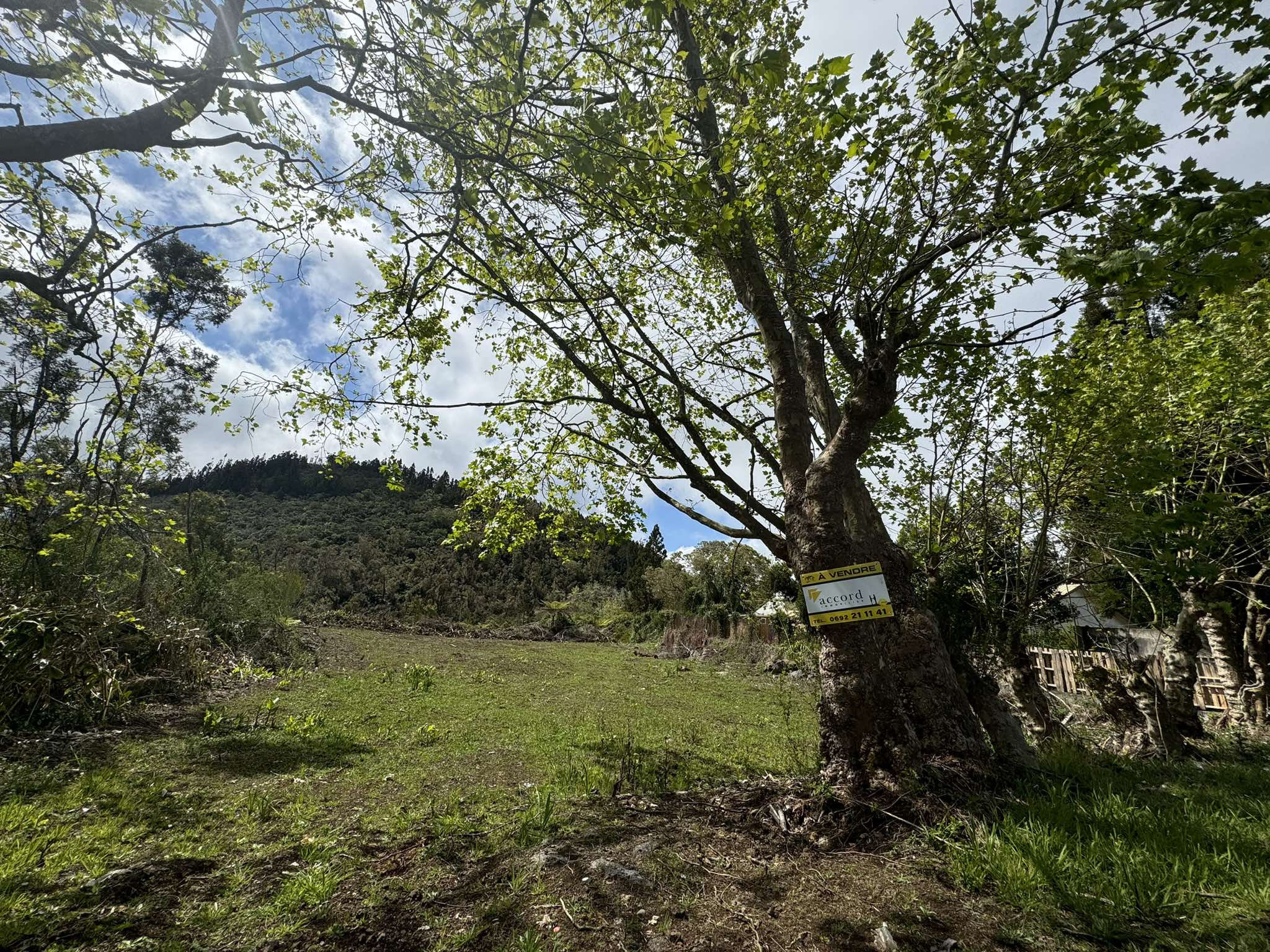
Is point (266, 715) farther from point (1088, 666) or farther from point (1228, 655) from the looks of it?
point (1228, 655)

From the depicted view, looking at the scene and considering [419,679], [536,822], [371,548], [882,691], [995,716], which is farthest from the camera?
[371,548]

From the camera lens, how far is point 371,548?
34.5 metres

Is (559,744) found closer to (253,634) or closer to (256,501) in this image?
(253,634)

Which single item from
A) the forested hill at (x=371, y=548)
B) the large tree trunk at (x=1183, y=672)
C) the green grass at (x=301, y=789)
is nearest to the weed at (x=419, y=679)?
the green grass at (x=301, y=789)

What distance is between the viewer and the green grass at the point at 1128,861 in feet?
6.68

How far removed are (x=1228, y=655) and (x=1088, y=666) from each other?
331cm

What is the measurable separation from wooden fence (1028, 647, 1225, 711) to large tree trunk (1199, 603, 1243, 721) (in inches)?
11.6

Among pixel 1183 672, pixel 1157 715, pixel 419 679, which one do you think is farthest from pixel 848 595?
pixel 419 679

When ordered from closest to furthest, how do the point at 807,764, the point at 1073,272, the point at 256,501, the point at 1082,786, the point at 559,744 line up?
the point at 1073,272
the point at 1082,786
the point at 807,764
the point at 559,744
the point at 256,501

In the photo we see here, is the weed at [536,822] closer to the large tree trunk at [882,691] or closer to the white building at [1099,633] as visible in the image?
the large tree trunk at [882,691]

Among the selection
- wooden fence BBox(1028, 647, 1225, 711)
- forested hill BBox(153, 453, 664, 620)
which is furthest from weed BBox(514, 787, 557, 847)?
forested hill BBox(153, 453, 664, 620)

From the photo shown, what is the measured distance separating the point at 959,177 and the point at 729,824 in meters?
4.59

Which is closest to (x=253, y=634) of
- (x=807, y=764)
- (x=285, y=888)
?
(x=285, y=888)

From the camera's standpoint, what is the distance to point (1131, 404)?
5.64m
